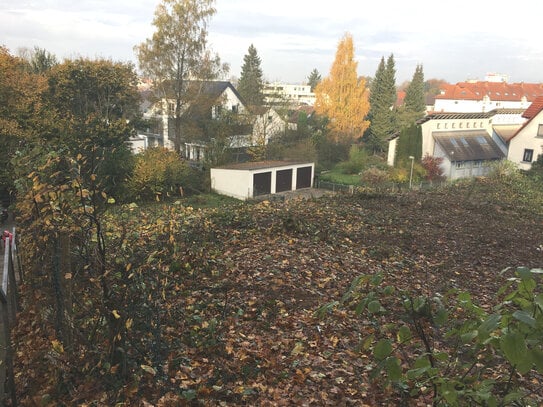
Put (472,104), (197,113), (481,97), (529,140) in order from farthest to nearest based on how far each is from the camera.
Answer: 1. (472,104)
2. (481,97)
3. (529,140)
4. (197,113)

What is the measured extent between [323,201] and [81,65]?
71.0 ft

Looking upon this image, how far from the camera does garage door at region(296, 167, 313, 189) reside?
1354 inches

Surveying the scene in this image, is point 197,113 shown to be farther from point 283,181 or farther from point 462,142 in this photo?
point 462,142

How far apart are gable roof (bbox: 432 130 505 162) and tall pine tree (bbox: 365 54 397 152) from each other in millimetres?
11183

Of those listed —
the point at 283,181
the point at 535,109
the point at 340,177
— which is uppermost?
the point at 535,109

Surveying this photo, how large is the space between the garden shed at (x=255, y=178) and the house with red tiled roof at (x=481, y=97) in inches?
2214

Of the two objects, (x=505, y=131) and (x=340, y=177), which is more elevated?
(x=505, y=131)

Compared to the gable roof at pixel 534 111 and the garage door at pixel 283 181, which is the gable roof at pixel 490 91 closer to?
the gable roof at pixel 534 111

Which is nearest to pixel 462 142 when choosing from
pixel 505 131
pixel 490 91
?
pixel 505 131

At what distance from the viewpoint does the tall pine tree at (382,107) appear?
5247 centimetres

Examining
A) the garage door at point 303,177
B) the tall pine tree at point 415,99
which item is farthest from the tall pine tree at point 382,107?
the garage door at point 303,177

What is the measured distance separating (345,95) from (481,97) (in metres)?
45.4

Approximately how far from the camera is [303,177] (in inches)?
1368

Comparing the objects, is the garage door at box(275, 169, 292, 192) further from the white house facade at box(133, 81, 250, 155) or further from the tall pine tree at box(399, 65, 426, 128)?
the tall pine tree at box(399, 65, 426, 128)
